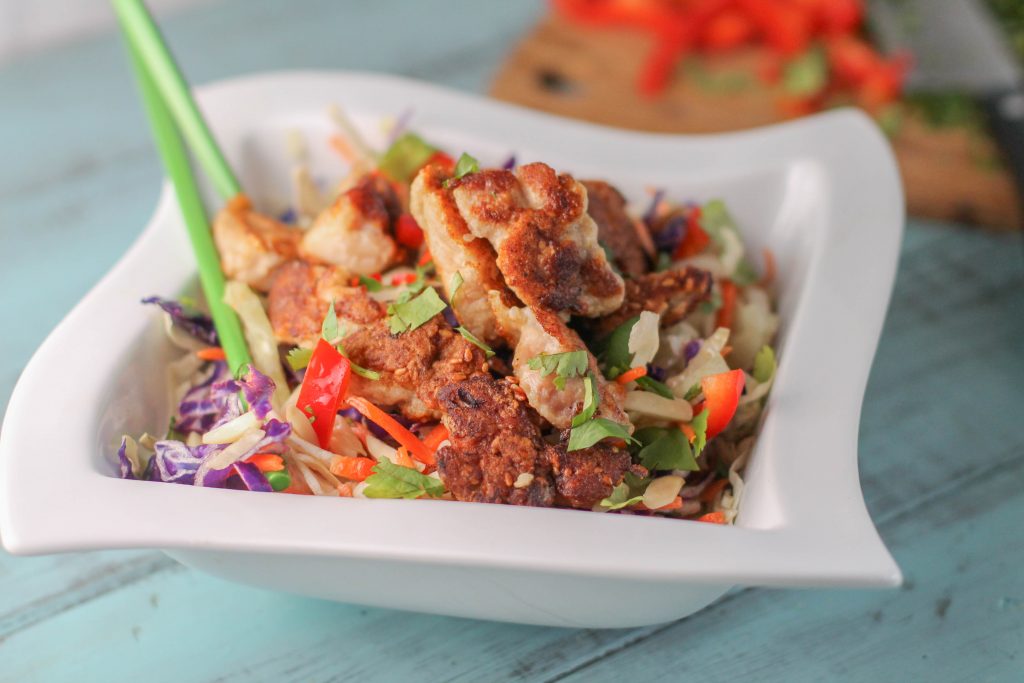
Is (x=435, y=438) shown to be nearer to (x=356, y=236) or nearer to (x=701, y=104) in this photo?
(x=356, y=236)

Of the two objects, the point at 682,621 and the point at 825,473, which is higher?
the point at 825,473

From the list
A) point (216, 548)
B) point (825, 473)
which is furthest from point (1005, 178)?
point (216, 548)

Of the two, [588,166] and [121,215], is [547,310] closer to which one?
[588,166]

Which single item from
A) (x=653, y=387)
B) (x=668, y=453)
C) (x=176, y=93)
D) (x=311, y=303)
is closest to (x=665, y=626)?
(x=668, y=453)

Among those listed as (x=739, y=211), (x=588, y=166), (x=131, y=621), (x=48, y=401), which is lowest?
(x=131, y=621)

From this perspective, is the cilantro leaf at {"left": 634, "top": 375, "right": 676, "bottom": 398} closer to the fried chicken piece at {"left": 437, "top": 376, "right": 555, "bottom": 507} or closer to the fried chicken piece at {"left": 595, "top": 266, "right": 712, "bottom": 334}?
the fried chicken piece at {"left": 595, "top": 266, "right": 712, "bottom": 334}

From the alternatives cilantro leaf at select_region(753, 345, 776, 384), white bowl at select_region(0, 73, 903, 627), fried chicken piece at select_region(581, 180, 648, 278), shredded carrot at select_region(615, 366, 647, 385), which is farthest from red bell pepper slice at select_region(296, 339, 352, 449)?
cilantro leaf at select_region(753, 345, 776, 384)
